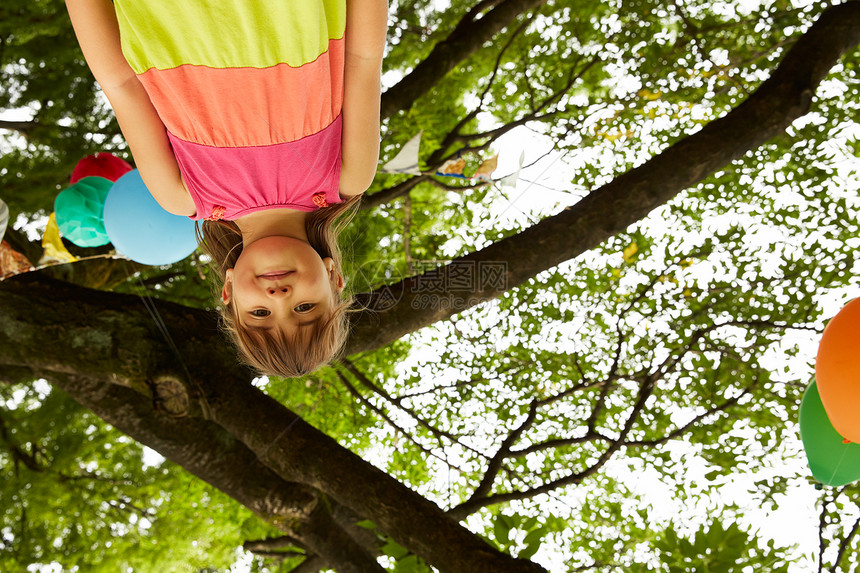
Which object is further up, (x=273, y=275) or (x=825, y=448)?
(x=273, y=275)

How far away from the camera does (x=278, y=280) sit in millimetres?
1996

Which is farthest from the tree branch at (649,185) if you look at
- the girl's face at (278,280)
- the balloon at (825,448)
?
the balloon at (825,448)

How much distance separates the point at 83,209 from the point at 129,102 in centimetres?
149

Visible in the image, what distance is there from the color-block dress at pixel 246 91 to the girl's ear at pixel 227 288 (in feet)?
0.74

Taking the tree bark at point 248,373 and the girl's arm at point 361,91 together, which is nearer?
the girl's arm at point 361,91

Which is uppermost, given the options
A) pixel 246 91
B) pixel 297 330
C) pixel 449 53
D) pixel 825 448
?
pixel 449 53

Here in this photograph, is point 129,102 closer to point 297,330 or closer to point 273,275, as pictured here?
point 273,275

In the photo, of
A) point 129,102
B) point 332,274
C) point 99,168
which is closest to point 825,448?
point 332,274

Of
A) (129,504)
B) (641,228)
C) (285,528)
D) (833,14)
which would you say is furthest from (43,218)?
(833,14)

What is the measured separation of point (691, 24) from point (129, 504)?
6.11m

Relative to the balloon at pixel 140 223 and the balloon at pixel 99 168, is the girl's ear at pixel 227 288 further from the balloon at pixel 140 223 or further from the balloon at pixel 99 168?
the balloon at pixel 99 168

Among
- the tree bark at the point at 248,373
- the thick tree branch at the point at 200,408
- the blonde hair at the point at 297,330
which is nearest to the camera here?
the blonde hair at the point at 297,330

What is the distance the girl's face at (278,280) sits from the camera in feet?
6.55

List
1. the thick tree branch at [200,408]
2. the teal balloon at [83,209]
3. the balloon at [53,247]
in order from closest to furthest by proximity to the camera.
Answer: the thick tree branch at [200,408], the teal balloon at [83,209], the balloon at [53,247]
